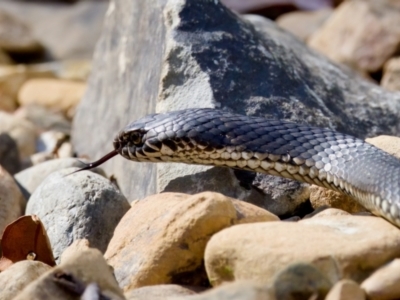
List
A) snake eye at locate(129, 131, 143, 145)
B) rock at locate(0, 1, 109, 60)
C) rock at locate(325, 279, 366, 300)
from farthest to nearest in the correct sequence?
rock at locate(0, 1, 109, 60) → snake eye at locate(129, 131, 143, 145) → rock at locate(325, 279, 366, 300)

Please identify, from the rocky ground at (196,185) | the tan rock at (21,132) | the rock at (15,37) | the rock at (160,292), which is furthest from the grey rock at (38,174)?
the rock at (15,37)

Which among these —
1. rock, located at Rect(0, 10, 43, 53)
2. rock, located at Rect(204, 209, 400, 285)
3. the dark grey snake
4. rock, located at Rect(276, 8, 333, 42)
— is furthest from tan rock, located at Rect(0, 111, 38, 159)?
rock, located at Rect(0, 10, 43, 53)

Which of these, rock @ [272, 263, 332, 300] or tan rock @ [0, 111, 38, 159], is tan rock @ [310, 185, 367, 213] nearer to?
rock @ [272, 263, 332, 300]

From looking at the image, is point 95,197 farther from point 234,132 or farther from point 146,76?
point 146,76

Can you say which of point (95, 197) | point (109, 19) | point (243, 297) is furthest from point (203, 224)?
point (109, 19)

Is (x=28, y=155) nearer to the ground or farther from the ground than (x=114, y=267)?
nearer to the ground

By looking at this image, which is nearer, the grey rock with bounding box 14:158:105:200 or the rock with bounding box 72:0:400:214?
the rock with bounding box 72:0:400:214
